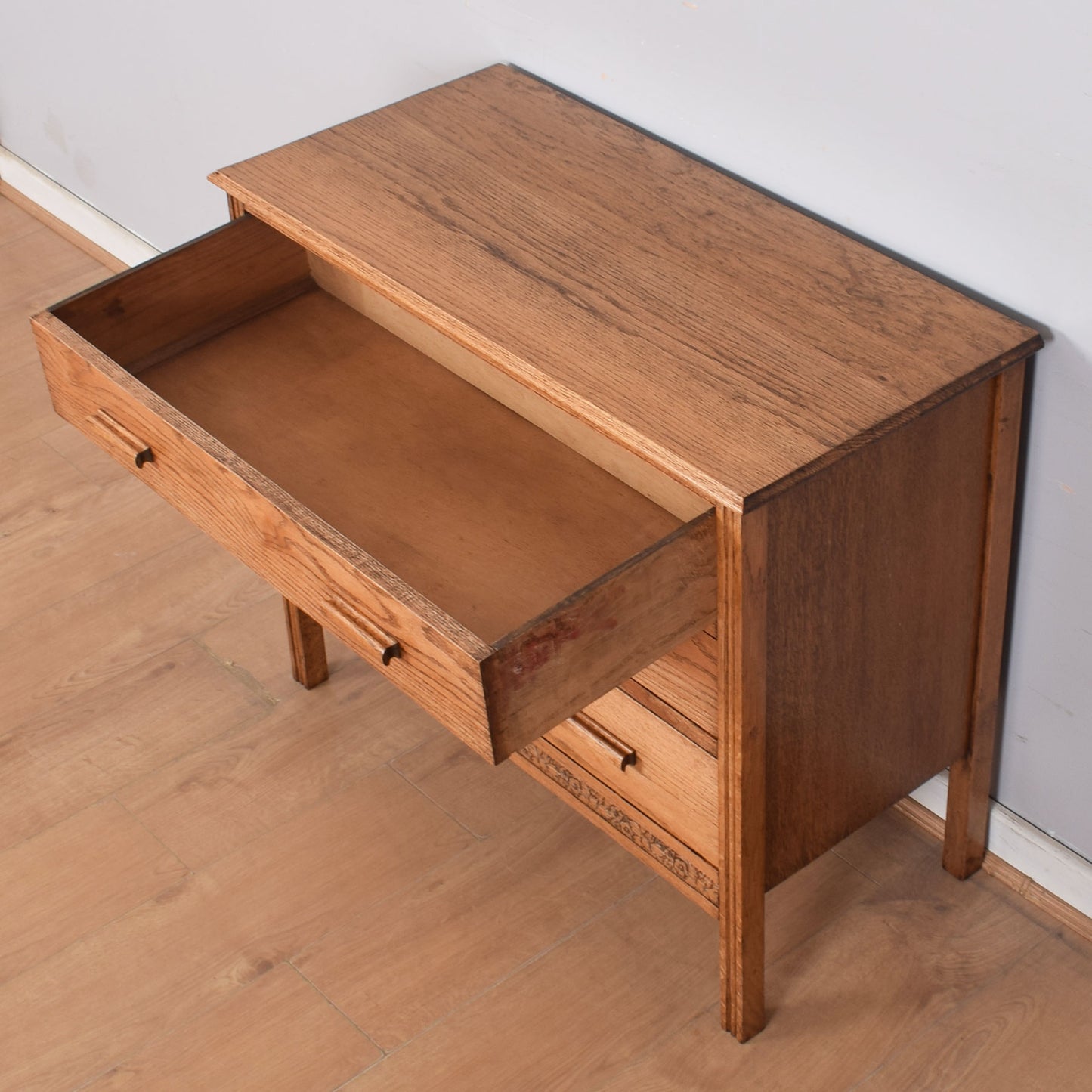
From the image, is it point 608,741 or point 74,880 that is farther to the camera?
point 74,880

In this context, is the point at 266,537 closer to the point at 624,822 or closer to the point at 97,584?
the point at 624,822

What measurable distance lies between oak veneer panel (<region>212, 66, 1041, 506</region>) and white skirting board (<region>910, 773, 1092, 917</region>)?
22.8 inches

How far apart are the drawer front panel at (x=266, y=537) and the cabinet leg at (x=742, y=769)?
0.22m

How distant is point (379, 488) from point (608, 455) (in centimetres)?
21

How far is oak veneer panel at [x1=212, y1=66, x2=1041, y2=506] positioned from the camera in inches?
45.5

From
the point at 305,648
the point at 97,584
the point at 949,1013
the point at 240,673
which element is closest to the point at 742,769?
the point at 949,1013

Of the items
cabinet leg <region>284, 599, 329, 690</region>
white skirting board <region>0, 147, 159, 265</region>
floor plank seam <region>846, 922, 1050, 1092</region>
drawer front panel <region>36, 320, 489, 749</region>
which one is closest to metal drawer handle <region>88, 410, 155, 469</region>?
drawer front panel <region>36, 320, 489, 749</region>

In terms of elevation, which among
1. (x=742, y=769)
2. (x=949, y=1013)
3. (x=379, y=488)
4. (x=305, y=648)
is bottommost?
(x=949, y=1013)

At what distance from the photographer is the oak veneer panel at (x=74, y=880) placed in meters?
1.61

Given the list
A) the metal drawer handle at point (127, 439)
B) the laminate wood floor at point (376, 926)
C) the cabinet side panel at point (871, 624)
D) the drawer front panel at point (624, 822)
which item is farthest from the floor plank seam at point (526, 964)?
the metal drawer handle at point (127, 439)

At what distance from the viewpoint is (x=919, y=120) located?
125 centimetres

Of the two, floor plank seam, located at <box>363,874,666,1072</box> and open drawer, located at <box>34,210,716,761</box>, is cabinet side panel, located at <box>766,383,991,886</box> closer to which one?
open drawer, located at <box>34,210,716,761</box>

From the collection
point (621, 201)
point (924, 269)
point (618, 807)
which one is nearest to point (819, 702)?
point (618, 807)

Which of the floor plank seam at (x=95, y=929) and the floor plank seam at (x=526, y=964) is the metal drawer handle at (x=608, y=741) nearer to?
the floor plank seam at (x=526, y=964)
